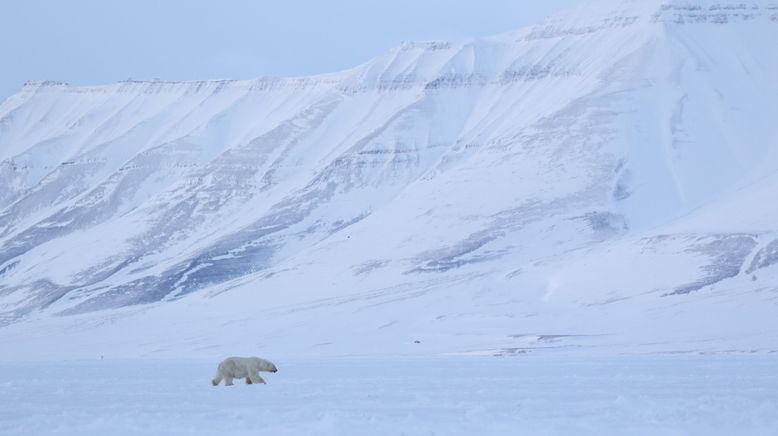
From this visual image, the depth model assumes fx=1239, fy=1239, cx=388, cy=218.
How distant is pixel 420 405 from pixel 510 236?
379 ft

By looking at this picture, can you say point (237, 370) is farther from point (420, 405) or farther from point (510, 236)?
point (510, 236)

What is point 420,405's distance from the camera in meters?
31.6

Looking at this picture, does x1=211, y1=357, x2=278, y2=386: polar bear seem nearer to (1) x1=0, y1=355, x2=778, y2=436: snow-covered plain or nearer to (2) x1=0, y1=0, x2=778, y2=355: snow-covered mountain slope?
(1) x1=0, y1=355, x2=778, y2=436: snow-covered plain

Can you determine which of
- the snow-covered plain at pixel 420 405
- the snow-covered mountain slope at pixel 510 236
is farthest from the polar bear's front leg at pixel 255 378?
the snow-covered mountain slope at pixel 510 236

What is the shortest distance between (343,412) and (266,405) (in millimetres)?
3490

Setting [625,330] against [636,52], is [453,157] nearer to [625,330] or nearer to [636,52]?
[636,52]

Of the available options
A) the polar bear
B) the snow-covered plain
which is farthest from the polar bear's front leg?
the snow-covered plain

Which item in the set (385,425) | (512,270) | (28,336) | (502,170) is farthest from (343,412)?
(502,170)

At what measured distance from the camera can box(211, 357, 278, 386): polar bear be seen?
41719mm

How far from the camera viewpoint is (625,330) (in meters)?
94.8

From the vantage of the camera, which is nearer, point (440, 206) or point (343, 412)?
point (343, 412)

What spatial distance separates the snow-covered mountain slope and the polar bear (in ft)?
137

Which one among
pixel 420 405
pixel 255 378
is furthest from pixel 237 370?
pixel 420 405

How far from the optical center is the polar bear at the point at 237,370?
137 feet
